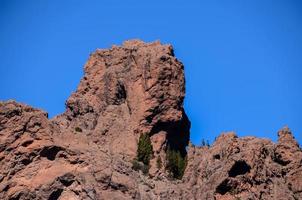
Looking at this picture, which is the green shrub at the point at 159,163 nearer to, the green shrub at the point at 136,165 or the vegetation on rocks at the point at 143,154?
the vegetation on rocks at the point at 143,154

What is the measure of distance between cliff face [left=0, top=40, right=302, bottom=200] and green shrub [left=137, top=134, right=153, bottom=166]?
118cm

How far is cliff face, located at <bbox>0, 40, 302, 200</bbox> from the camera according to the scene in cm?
11381

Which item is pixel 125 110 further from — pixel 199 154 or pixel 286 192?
pixel 286 192

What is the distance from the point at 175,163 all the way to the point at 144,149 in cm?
676

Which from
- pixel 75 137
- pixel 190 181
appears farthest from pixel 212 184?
pixel 75 137

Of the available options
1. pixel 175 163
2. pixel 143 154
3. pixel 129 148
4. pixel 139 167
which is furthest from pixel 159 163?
pixel 139 167

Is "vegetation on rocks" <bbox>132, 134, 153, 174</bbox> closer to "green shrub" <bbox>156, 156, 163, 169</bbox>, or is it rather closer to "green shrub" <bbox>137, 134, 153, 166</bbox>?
"green shrub" <bbox>137, 134, 153, 166</bbox>

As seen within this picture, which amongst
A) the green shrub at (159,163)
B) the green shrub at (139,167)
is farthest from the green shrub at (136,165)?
the green shrub at (159,163)

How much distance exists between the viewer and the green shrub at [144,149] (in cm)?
13262

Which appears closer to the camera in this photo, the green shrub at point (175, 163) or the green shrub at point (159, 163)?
the green shrub at point (159, 163)

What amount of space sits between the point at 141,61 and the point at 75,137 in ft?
97.5

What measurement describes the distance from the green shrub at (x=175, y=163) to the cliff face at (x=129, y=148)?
4.11 ft

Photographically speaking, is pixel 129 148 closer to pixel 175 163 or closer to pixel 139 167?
pixel 139 167

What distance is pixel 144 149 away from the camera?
134 m
